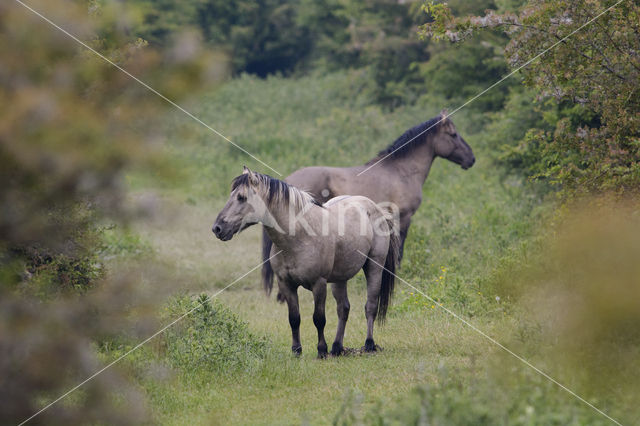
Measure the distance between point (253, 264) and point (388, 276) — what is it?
5.47m

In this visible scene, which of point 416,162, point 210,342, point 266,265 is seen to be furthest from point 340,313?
point 416,162

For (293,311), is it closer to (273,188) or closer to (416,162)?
(273,188)

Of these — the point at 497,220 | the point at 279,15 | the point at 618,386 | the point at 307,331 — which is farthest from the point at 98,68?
the point at 279,15

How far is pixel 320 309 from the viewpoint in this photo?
25.2ft

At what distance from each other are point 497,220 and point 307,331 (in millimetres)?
6154

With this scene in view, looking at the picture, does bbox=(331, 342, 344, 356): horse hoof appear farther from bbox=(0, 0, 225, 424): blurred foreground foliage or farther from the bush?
bbox=(0, 0, 225, 424): blurred foreground foliage

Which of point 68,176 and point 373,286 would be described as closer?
point 68,176

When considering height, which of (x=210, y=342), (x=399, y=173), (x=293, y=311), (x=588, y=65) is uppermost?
(x=588, y=65)

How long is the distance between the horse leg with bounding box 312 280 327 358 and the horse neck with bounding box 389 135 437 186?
4.25 meters

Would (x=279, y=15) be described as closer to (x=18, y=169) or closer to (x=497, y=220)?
(x=497, y=220)

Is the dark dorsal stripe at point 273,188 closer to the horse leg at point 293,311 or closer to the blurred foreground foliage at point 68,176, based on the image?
the horse leg at point 293,311

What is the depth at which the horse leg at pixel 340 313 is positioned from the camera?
7.91m

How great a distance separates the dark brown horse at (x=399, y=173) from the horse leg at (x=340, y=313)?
263 centimetres

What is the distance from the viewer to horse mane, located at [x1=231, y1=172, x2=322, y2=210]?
23.2 ft
